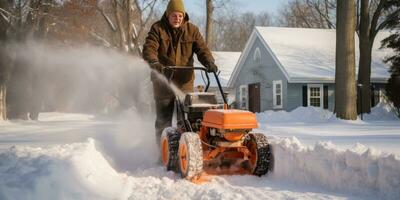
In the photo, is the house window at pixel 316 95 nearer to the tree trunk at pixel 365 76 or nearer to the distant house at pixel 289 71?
the distant house at pixel 289 71

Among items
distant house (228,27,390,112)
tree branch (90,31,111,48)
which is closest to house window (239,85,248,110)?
distant house (228,27,390,112)

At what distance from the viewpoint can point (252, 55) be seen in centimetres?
3080

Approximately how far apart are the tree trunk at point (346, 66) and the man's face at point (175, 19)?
9.76 metres

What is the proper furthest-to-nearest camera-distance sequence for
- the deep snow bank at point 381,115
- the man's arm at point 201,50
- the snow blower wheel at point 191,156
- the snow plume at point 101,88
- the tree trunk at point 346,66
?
the deep snow bank at point 381,115 → the tree trunk at point 346,66 → the snow plume at point 101,88 → the man's arm at point 201,50 → the snow blower wheel at point 191,156

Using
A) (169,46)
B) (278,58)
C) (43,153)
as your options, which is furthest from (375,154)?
(278,58)

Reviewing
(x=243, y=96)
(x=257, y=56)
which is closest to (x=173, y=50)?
(x=257, y=56)

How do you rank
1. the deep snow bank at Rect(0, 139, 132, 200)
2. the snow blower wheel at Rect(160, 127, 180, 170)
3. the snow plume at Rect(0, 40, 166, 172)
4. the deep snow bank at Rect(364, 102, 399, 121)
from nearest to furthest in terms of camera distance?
1. the deep snow bank at Rect(0, 139, 132, 200)
2. the snow blower wheel at Rect(160, 127, 180, 170)
3. the snow plume at Rect(0, 40, 166, 172)
4. the deep snow bank at Rect(364, 102, 399, 121)

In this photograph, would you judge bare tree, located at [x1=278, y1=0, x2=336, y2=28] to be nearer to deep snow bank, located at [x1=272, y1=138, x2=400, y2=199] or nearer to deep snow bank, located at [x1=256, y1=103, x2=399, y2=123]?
deep snow bank, located at [x1=256, y1=103, x2=399, y2=123]

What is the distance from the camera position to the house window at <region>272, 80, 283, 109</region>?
27203mm

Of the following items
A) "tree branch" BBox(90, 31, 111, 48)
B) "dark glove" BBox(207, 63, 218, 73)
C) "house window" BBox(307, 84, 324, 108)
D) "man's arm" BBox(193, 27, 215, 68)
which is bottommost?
"house window" BBox(307, 84, 324, 108)

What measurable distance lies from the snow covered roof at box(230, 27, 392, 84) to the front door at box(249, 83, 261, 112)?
2157 mm

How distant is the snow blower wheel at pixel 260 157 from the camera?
6.09m

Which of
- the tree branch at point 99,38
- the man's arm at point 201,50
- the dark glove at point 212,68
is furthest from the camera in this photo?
the tree branch at point 99,38

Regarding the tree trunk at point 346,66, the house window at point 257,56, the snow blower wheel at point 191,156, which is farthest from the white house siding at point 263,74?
the snow blower wheel at point 191,156
